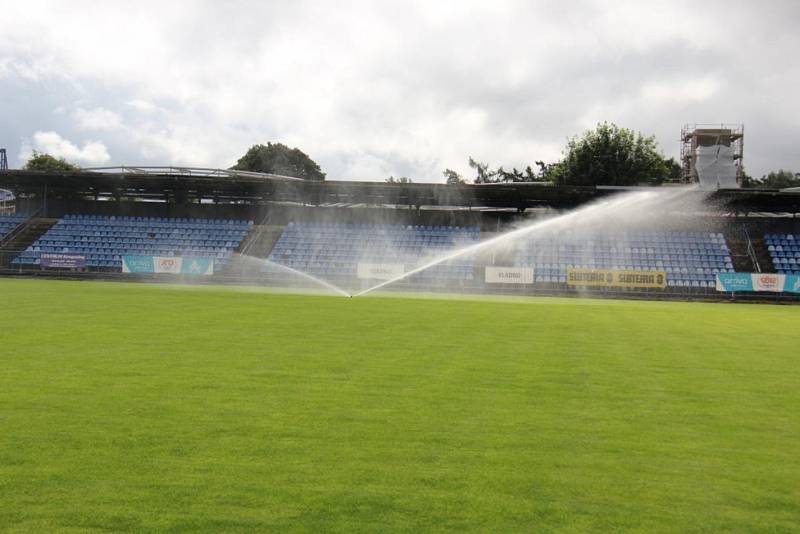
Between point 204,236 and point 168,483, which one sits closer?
point 168,483

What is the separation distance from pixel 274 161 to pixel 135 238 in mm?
57595

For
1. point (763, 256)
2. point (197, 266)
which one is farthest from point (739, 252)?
point (197, 266)

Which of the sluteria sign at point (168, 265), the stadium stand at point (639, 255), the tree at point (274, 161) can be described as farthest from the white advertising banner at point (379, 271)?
the tree at point (274, 161)

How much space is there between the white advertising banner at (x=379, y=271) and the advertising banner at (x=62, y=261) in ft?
61.1

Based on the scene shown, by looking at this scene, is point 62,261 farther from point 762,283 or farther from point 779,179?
point 779,179

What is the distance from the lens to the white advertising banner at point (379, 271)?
4116cm

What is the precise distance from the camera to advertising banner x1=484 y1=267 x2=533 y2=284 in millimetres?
39969

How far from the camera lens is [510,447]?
6414mm

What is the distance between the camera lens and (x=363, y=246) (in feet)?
157

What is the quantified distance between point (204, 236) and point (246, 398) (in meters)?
43.4

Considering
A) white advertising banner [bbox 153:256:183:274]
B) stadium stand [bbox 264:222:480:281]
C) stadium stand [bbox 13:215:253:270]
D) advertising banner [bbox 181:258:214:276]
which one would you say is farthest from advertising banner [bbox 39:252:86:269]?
stadium stand [bbox 264:222:480:281]

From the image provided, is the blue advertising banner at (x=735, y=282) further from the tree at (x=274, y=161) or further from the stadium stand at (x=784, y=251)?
the tree at (x=274, y=161)

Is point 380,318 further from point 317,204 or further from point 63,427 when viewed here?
point 317,204

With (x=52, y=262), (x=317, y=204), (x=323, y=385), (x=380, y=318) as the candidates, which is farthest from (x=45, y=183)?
(x=323, y=385)
